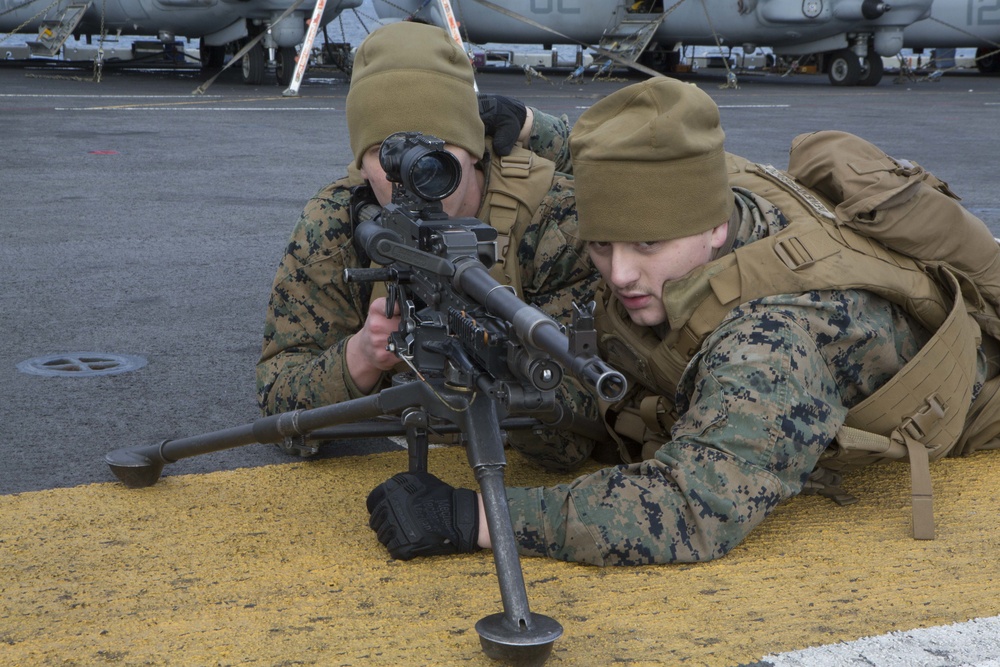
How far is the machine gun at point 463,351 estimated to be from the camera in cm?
197

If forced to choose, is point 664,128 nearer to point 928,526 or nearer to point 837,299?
point 837,299

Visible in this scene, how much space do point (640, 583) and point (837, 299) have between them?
802 millimetres

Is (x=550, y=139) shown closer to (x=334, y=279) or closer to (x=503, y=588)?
(x=334, y=279)

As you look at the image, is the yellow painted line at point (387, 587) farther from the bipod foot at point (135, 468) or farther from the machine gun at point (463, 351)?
the machine gun at point (463, 351)

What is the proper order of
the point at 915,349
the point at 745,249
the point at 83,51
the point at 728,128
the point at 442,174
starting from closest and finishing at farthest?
the point at 442,174
the point at 745,249
the point at 915,349
the point at 728,128
the point at 83,51

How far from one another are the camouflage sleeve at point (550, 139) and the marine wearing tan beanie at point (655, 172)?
4.14 feet

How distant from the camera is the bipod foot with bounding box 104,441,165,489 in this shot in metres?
3.24

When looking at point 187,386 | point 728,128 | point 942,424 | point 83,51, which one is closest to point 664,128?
point 942,424

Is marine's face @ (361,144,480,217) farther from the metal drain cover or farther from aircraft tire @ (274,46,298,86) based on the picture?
aircraft tire @ (274,46,298,86)

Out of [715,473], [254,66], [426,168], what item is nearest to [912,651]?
[715,473]

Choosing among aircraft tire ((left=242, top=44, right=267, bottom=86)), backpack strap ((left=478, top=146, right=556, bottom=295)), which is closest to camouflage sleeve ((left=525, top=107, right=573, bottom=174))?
backpack strap ((left=478, top=146, right=556, bottom=295))

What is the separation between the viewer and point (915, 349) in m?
3.01

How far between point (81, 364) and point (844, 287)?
3.03 m

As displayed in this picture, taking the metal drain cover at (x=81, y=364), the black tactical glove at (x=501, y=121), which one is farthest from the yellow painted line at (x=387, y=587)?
the metal drain cover at (x=81, y=364)
